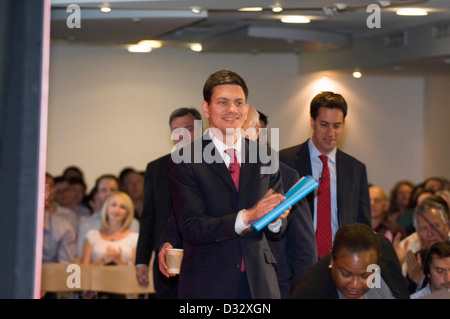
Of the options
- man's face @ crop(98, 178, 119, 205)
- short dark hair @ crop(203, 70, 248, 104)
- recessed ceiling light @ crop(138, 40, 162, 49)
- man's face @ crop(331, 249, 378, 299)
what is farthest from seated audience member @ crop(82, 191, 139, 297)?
short dark hair @ crop(203, 70, 248, 104)

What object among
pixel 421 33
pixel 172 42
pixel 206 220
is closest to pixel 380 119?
pixel 421 33

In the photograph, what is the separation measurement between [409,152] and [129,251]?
16.5ft

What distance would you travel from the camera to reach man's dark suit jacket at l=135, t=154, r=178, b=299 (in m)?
4.41

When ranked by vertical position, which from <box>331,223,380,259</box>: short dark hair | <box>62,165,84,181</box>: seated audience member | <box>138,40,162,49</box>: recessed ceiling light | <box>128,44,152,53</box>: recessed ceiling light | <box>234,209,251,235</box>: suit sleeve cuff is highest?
<box>128,44,152,53</box>: recessed ceiling light

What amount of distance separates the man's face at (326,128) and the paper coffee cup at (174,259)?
3.46ft

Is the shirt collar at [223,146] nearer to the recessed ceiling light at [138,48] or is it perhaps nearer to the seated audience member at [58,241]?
the seated audience member at [58,241]

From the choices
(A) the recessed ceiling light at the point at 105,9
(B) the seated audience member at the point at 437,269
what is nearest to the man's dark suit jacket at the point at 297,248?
(B) the seated audience member at the point at 437,269

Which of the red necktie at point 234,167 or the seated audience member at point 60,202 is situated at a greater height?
the red necktie at point 234,167

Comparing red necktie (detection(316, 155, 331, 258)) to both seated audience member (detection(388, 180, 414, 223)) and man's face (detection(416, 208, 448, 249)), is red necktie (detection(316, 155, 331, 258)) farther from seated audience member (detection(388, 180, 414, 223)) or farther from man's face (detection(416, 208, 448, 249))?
seated audience member (detection(388, 180, 414, 223))

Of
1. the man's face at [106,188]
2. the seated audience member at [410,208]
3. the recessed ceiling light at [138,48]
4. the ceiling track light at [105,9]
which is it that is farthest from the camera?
the recessed ceiling light at [138,48]

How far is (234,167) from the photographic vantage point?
2719 mm

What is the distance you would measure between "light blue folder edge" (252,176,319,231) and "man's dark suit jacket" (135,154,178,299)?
1914 millimetres

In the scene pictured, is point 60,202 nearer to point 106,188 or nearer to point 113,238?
point 106,188

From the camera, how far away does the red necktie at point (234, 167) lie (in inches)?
107
